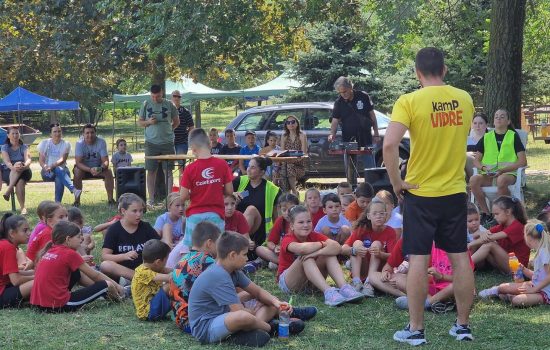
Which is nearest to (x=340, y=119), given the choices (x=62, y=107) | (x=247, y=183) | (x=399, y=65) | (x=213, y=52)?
(x=213, y=52)

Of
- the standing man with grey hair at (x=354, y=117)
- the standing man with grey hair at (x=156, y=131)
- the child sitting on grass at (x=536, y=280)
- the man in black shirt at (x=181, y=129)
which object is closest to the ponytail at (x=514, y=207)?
the child sitting on grass at (x=536, y=280)

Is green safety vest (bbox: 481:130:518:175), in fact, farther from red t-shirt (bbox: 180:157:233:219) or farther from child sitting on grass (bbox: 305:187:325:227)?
red t-shirt (bbox: 180:157:233:219)

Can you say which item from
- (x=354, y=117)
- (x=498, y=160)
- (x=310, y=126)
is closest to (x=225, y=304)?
(x=498, y=160)

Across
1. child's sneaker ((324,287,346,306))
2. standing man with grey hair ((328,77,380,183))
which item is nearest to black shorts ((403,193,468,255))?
child's sneaker ((324,287,346,306))

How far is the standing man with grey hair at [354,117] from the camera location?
13328mm

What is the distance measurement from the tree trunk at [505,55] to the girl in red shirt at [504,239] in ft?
16.7

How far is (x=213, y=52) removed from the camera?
14.0 m

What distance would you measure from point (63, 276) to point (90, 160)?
7947 millimetres

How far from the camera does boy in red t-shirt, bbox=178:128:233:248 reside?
791 centimetres

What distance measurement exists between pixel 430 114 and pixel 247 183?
14.8ft

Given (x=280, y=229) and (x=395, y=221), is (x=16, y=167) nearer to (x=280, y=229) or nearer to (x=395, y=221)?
(x=280, y=229)

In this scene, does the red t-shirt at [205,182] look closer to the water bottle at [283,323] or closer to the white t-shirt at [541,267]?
the water bottle at [283,323]

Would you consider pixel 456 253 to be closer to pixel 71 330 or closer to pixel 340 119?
pixel 71 330

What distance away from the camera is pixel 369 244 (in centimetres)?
800
